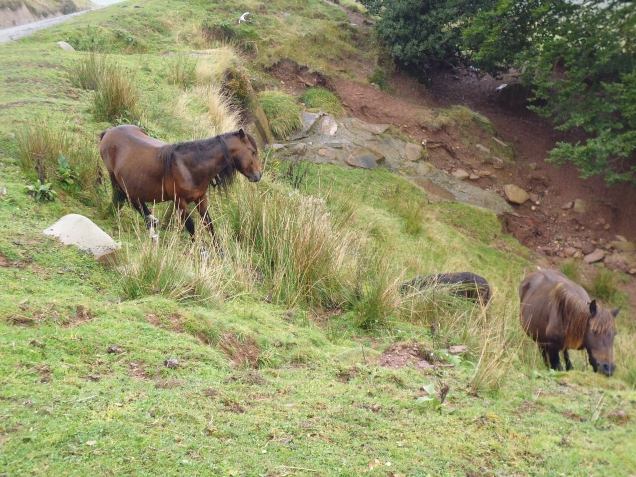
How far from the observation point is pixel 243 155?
22.5 ft

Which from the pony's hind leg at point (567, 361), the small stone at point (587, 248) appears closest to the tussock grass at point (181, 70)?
the pony's hind leg at point (567, 361)

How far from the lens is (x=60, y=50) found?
1223 cm

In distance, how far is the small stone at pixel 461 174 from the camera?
1530cm

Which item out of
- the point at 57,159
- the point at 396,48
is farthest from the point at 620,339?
the point at 396,48

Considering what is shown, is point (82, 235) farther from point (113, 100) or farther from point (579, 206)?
point (579, 206)

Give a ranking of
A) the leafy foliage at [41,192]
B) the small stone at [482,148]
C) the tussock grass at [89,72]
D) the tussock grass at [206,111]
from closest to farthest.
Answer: the leafy foliage at [41,192] < the tussock grass at [89,72] < the tussock grass at [206,111] < the small stone at [482,148]

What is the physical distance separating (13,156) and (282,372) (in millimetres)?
5074

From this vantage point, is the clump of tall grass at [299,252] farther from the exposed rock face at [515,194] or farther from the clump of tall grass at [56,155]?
the exposed rock face at [515,194]

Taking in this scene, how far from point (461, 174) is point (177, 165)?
10.3 m

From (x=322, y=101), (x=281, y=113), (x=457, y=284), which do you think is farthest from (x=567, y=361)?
(x=322, y=101)

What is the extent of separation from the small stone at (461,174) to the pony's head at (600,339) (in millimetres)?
8894

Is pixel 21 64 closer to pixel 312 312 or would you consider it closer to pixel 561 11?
pixel 312 312

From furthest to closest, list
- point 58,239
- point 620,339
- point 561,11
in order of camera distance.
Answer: point 561,11, point 620,339, point 58,239

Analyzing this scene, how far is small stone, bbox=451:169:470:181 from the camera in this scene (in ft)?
50.2
